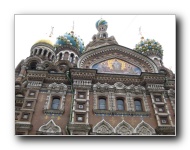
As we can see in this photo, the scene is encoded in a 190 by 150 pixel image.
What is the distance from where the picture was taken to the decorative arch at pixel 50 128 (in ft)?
21.4

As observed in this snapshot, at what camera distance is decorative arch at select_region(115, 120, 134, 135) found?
21.7 feet

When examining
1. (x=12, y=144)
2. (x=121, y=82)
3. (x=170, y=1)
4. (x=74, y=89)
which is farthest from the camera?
(x=121, y=82)

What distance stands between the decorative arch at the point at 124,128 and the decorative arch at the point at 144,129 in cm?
15

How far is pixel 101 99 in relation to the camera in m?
7.63

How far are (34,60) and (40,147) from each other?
7773 millimetres

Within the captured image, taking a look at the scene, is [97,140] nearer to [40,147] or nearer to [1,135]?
[40,147]

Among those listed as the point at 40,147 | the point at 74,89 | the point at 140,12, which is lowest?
the point at 40,147

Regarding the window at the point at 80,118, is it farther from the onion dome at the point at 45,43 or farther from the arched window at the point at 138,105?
the onion dome at the point at 45,43

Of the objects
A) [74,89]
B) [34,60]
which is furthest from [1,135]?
[34,60]

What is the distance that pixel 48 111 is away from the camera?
7.00 meters

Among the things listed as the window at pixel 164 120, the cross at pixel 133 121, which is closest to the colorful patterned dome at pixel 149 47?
the window at pixel 164 120

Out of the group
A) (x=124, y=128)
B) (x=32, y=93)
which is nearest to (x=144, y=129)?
(x=124, y=128)

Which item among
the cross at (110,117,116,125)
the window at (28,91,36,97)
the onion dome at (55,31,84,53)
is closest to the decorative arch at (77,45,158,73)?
the window at (28,91,36,97)

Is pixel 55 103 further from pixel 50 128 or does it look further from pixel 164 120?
pixel 164 120
